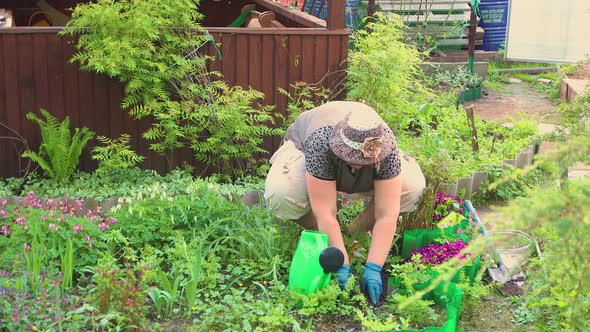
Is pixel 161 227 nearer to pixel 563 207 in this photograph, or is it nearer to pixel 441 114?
pixel 563 207

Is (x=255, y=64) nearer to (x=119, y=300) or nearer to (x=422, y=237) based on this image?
(x=422, y=237)

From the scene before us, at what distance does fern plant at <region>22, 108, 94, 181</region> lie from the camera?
6.23 metres

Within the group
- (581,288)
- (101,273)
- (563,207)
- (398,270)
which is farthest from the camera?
(398,270)

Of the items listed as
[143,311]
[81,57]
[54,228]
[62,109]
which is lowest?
[143,311]

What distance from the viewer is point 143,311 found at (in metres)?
4.34

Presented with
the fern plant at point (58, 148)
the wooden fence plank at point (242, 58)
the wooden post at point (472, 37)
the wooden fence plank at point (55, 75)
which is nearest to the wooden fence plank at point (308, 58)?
the wooden fence plank at point (242, 58)

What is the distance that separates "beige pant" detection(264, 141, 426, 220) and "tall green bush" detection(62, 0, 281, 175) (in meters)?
1.26

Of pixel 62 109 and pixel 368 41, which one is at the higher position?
pixel 368 41

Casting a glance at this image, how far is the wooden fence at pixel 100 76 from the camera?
6.48 m

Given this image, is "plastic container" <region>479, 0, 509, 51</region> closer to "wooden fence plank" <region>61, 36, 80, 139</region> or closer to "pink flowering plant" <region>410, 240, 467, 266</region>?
"wooden fence plank" <region>61, 36, 80, 139</region>

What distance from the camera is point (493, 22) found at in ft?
43.8

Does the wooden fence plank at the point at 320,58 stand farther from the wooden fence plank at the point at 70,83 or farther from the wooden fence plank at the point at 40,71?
the wooden fence plank at the point at 40,71

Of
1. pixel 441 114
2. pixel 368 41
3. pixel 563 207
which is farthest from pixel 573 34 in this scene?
pixel 563 207

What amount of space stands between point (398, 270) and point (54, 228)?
201 cm
